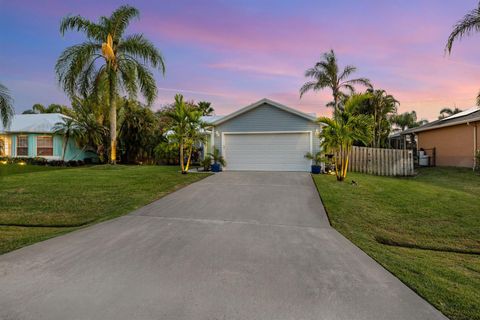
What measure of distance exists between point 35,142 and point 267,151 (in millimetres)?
17787

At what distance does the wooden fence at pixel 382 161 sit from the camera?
1505cm

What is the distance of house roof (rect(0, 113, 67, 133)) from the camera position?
67.5 feet

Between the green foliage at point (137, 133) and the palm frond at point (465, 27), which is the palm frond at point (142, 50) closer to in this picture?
the green foliage at point (137, 133)

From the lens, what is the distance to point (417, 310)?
277cm

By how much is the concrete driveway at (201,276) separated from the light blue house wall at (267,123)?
9219 millimetres

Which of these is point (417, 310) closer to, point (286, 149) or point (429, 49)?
point (286, 149)

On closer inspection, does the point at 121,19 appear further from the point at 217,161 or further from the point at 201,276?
the point at 201,276

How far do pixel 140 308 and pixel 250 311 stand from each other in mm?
1047

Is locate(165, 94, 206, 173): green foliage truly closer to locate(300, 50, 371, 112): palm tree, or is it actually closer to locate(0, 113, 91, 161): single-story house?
locate(0, 113, 91, 161): single-story house

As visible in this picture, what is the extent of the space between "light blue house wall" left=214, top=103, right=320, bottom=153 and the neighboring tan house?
9788 millimetres

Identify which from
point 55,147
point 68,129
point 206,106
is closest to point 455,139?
point 206,106

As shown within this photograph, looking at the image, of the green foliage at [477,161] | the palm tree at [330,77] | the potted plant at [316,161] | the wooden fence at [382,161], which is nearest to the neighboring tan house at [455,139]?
the green foliage at [477,161]

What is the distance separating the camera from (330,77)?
22.9m

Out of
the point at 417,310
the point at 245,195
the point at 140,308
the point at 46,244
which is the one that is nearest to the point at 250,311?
the point at 140,308
